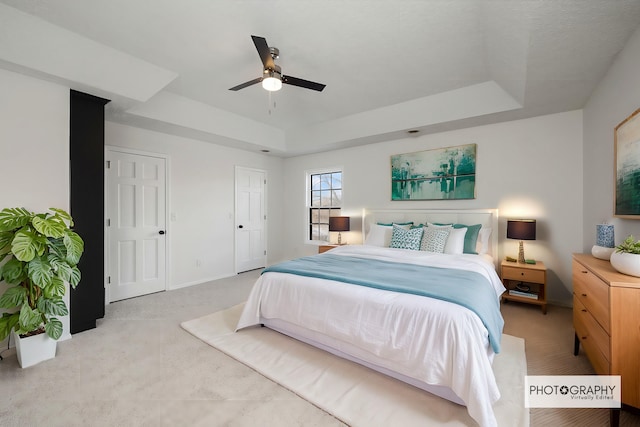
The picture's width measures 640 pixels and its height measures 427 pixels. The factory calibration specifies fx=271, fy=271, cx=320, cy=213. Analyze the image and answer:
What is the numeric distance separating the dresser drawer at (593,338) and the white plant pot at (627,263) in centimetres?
39

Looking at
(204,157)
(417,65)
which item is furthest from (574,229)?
(204,157)

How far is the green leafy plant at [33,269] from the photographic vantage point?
2.14 meters

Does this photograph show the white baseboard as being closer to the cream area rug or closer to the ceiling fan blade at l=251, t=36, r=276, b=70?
the cream area rug

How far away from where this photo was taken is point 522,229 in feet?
11.0

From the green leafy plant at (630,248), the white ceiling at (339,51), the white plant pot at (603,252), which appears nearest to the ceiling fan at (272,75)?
the white ceiling at (339,51)

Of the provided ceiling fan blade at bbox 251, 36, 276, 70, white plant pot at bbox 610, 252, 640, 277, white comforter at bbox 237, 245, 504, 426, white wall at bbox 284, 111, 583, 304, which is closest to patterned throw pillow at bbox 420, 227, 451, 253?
white wall at bbox 284, 111, 583, 304

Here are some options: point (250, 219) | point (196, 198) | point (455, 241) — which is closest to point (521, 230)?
point (455, 241)

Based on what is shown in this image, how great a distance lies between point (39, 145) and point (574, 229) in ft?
19.3

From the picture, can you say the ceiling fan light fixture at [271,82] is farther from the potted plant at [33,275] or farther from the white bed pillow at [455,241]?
the white bed pillow at [455,241]

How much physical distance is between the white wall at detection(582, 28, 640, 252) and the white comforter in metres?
1.32

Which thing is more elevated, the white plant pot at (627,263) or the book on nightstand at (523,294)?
the white plant pot at (627,263)

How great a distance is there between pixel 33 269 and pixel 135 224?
6.05 feet

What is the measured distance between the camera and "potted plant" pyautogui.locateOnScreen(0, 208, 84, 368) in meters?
2.14

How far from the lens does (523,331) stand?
2770 millimetres
